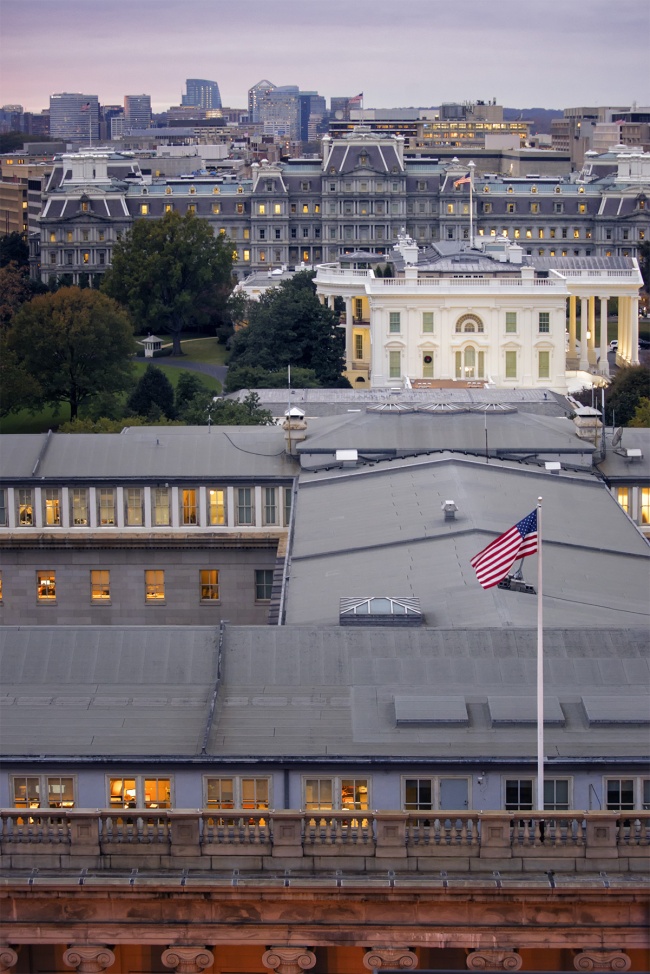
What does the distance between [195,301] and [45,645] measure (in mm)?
132154

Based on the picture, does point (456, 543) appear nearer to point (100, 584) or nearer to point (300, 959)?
point (100, 584)

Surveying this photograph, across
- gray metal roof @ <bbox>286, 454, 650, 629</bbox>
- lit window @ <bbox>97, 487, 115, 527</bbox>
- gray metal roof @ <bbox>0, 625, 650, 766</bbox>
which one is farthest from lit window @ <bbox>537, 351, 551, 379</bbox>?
gray metal roof @ <bbox>0, 625, 650, 766</bbox>

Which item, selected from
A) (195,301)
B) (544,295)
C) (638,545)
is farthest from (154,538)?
(195,301)

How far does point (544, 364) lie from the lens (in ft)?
471

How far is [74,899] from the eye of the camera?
3675cm

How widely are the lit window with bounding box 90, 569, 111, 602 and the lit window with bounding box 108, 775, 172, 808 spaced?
34.2 metres

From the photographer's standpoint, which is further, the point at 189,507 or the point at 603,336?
the point at 603,336

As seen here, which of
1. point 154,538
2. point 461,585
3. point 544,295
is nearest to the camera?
point 461,585

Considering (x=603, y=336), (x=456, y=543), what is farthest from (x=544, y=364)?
(x=456, y=543)

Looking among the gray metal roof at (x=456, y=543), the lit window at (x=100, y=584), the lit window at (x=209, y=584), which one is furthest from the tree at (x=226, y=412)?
the gray metal roof at (x=456, y=543)

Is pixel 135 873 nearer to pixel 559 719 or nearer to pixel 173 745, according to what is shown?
pixel 173 745

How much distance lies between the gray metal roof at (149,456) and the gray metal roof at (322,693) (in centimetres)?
2871

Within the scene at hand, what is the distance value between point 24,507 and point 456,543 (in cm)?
2207

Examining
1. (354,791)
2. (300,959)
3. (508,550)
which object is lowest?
(300,959)
